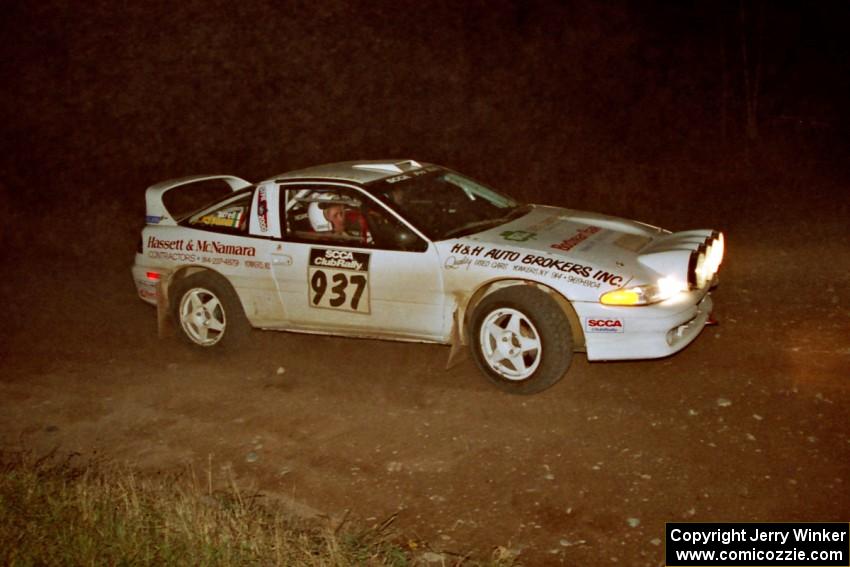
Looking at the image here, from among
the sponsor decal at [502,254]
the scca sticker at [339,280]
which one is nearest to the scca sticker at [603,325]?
the sponsor decal at [502,254]

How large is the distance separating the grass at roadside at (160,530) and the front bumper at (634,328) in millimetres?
1943

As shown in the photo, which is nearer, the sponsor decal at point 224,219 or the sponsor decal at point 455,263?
the sponsor decal at point 455,263

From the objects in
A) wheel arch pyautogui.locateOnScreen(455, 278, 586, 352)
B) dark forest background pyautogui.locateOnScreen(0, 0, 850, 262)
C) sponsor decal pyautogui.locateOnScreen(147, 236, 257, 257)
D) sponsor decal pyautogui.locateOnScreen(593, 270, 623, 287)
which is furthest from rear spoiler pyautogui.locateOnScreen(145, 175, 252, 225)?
dark forest background pyautogui.locateOnScreen(0, 0, 850, 262)

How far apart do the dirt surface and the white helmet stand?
3.55 feet

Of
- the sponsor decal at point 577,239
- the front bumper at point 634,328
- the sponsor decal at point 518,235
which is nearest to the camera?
the front bumper at point 634,328

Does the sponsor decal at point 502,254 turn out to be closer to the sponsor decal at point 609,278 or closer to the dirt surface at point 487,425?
the sponsor decal at point 609,278

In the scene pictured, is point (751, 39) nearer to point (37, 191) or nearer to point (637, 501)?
point (37, 191)

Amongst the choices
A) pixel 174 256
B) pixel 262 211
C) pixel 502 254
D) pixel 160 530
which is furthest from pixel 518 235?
pixel 160 530

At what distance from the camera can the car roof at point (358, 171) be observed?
688cm

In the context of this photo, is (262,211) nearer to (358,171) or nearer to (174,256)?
(358,171)

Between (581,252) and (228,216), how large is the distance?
9.15ft

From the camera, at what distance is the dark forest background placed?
14.5m

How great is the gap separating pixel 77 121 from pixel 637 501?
49.8ft

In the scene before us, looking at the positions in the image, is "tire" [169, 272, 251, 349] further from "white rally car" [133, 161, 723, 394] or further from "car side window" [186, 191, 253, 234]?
"car side window" [186, 191, 253, 234]
